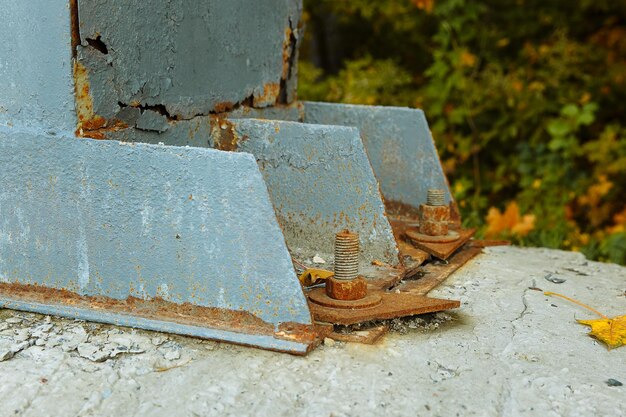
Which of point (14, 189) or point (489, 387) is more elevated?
point (14, 189)

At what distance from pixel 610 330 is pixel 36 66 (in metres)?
1.91

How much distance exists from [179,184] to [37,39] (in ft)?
2.12

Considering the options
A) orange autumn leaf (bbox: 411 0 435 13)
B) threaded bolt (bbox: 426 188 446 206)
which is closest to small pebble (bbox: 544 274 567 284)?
threaded bolt (bbox: 426 188 446 206)

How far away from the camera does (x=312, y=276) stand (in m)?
2.42

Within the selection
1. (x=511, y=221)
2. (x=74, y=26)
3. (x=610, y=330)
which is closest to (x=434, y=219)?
(x=610, y=330)

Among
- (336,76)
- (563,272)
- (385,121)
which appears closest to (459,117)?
(336,76)

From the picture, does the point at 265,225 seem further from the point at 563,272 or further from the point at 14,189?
the point at 563,272

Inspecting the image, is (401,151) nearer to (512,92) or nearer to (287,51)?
(287,51)

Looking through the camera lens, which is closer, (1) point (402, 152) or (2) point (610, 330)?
(2) point (610, 330)

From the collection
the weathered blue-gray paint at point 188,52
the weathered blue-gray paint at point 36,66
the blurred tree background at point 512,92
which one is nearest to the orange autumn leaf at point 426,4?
the blurred tree background at point 512,92

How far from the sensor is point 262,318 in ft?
6.79

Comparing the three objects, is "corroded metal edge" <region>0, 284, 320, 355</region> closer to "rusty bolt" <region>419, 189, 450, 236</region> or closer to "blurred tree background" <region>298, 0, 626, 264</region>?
"rusty bolt" <region>419, 189, 450, 236</region>

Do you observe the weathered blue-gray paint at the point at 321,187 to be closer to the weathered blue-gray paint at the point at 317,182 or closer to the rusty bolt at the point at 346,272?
the weathered blue-gray paint at the point at 317,182

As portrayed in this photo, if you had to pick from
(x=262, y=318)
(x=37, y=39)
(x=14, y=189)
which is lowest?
(x=262, y=318)
